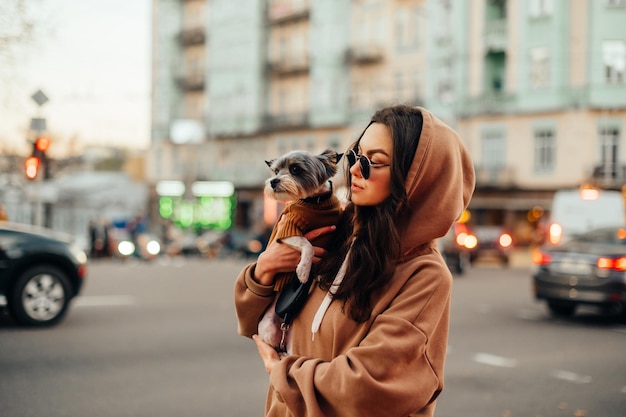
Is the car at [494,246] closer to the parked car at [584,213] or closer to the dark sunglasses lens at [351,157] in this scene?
the parked car at [584,213]

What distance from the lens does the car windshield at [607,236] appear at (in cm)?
1230

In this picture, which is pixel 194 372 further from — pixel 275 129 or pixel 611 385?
pixel 275 129

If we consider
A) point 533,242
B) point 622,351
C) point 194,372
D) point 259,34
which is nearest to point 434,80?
point 533,242

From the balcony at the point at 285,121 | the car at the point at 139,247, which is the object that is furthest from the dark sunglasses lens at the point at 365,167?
the balcony at the point at 285,121

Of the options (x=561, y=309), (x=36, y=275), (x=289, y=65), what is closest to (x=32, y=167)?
(x=36, y=275)

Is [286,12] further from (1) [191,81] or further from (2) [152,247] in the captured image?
(2) [152,247]

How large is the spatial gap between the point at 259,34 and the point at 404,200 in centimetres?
5118

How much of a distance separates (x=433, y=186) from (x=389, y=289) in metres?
0.34

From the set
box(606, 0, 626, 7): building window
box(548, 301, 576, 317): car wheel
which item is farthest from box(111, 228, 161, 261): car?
box(606, 0, 626, 7): building window

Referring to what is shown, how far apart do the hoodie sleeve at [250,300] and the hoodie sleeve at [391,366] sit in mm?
441

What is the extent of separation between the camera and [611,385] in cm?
757

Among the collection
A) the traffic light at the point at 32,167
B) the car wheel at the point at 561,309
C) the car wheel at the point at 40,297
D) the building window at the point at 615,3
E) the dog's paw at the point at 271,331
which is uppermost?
the building window at the point at 615,3

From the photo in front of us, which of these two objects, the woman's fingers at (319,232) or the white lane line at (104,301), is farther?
the white lane line at (104,301)

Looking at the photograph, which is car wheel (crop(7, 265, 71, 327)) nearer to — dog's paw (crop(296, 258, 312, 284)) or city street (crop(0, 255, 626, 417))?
city street (crop(0, 255, 626, 417))
